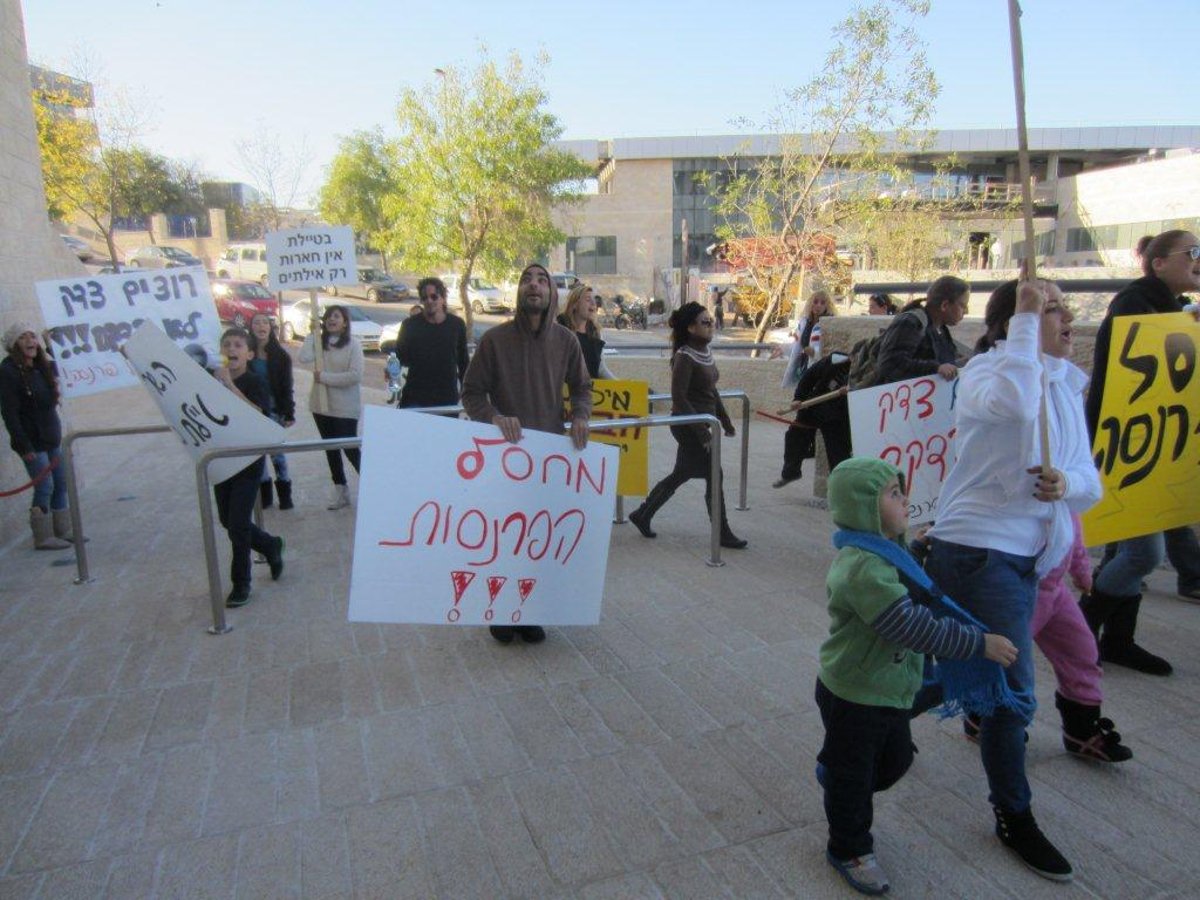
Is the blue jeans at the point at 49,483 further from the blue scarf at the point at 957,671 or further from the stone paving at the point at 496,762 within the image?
the blue scarf at the point at 957,671

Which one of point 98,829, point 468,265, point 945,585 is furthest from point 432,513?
point 468,265

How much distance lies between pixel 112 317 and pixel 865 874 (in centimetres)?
670

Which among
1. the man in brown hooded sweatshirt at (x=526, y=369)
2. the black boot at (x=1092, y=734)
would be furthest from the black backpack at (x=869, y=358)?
the black boot at (x=1092, y=734)

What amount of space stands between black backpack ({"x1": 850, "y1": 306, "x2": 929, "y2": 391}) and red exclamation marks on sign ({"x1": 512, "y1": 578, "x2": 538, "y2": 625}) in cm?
254

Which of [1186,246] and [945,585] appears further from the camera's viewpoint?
[1186,246]

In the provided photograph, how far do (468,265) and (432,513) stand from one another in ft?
63.3

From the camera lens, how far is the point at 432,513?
3.46 m

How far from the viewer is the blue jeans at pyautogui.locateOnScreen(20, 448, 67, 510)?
19.2 ft

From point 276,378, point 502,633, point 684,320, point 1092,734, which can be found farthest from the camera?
point 276,378

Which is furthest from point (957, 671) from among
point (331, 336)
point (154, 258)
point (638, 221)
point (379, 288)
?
point (638, 221)

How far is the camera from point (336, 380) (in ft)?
21.5

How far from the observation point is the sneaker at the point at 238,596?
466 cm

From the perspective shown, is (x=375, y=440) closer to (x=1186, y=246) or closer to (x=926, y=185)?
(x=1186, y=246)

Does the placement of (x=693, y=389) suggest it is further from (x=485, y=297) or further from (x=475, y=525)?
(x=485, y=297)
